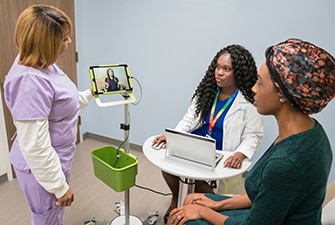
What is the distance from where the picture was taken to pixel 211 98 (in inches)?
Answer: 74.3

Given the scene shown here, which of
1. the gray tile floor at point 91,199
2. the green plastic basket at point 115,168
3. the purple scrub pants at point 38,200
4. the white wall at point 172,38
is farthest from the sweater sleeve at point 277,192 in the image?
the white wall at point 172,38

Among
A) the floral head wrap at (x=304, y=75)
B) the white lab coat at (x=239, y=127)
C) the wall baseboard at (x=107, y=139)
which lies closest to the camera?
the floral head wrap at (x=304, y=75)

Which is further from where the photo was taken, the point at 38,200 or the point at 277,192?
the point at 38,200

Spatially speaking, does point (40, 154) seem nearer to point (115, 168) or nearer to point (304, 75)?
point (115, 168)

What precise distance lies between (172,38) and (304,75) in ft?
6.27

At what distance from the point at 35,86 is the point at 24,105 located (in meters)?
0.08

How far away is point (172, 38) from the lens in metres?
2.60

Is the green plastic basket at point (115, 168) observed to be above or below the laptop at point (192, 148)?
below

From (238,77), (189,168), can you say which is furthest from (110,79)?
(238,77)

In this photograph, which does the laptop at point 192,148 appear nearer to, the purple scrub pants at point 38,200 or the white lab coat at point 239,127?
the white lab coat at point 239,127

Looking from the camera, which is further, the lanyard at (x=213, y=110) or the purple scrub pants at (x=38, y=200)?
the lanyard at (x=213, y=110)

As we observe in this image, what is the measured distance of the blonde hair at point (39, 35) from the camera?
1094 millimetres

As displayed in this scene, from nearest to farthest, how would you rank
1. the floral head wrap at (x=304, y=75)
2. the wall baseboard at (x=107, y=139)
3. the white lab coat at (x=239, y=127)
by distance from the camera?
the floral head wrap at (x=304, y=75) < the white lab coat at (x=239, y=127) < the wall baseboard at (x=107, y=139)

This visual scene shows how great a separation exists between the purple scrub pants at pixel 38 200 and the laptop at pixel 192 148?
1.99ft
